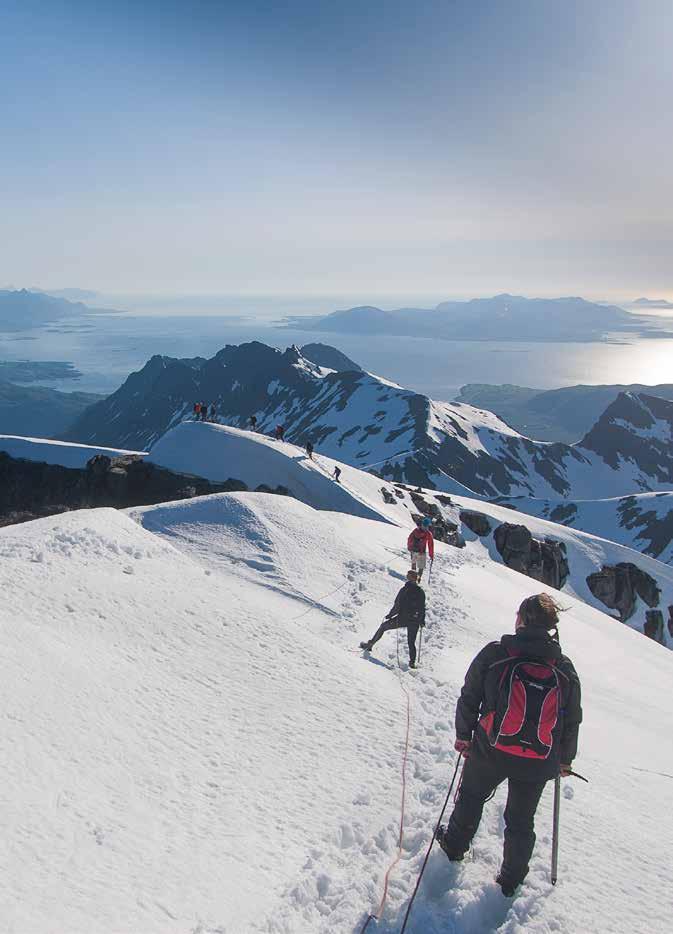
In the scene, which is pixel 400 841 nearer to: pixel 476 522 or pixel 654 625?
pixel 476 522

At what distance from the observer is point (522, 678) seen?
4754 millimetres

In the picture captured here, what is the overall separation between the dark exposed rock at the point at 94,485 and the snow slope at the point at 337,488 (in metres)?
2.31

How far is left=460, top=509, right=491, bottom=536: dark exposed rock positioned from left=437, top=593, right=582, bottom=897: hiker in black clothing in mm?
54836

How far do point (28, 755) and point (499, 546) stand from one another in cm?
5638

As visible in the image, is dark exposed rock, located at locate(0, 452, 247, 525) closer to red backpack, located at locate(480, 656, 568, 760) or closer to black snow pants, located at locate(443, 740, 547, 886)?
black snow pants, located at locate(443, 740, 547, 886)

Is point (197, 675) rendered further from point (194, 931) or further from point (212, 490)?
point (212, 490)

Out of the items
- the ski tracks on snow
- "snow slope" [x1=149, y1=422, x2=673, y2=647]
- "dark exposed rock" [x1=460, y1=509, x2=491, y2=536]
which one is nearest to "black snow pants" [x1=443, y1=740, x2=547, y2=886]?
the ski tracks on snow

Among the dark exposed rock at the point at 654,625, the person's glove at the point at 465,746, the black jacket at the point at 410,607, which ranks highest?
the person's glove at the point at 465,746

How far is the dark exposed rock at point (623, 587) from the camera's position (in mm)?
56875

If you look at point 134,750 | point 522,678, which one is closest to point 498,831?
point 522,678

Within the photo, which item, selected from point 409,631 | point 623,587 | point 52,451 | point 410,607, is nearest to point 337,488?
point 52,451

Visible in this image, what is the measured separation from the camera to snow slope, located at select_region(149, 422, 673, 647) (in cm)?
4969

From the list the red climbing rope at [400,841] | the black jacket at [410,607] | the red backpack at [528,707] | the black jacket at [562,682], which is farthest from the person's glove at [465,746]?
the black jacket at [410,607]

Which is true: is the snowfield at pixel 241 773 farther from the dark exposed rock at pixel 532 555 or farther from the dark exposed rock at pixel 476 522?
the dark exposed rock at pixel 476 522
